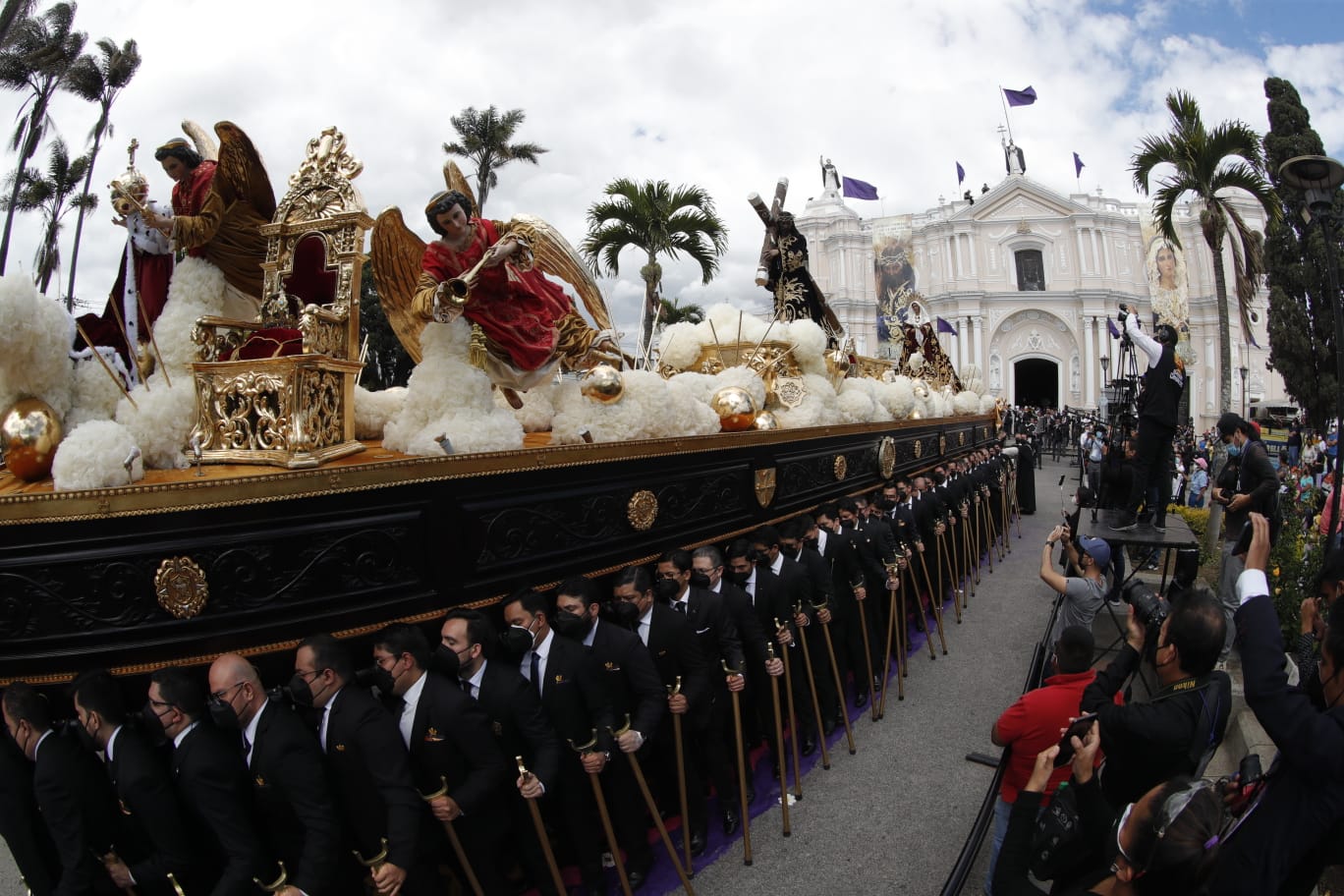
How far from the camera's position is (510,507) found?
3.63 metres

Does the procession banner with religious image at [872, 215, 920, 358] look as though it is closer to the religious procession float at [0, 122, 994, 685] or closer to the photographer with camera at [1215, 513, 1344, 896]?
the religious procession float at [0, 122, 994, 685]

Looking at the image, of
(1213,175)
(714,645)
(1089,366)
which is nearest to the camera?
(714,645)

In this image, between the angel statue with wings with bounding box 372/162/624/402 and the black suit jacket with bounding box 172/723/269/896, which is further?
the angel statue with wings with bounding box 372/162/624/402

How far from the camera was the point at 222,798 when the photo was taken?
2463 mm

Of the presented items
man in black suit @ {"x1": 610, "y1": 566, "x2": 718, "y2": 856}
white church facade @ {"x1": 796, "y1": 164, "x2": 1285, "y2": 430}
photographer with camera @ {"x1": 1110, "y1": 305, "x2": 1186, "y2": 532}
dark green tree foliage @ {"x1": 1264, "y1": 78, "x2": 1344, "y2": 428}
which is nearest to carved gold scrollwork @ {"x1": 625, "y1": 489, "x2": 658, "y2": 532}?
man in black suit @ {"x1": 610, "y1": 566, "x2": 718, "y2": 856}

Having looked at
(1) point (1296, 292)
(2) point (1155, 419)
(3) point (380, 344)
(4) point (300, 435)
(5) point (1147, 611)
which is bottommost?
→ (5) point (1147, 611)

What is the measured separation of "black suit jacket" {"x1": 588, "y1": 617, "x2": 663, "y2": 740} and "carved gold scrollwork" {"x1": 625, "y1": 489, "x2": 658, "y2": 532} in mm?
905

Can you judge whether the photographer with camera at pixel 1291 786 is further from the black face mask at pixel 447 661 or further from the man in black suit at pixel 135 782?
the man in black suit at pixel 135 782

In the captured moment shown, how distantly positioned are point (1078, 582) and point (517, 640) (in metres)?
3.99

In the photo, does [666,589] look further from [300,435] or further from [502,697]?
[300,435]

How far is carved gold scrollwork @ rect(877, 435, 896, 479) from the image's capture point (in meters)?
9.23

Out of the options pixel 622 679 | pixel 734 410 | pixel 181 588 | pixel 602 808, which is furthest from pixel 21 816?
pixel 734 410

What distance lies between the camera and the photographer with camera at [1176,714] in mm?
2605

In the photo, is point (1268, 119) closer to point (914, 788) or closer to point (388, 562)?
point (914, 788)
